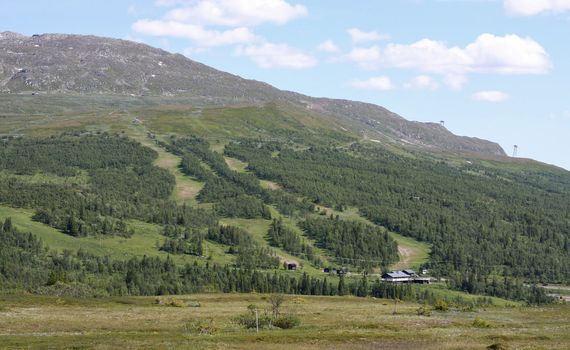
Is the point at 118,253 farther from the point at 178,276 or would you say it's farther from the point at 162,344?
the point at 162,344

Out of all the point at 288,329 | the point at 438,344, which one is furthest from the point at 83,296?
the point at 438,344

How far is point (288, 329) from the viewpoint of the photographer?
3499 inches

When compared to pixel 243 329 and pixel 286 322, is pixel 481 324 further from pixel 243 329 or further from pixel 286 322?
pixel 243 329

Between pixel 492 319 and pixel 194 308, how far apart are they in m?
46.7

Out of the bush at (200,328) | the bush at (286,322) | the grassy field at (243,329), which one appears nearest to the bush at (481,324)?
the grassy field at (243,329)

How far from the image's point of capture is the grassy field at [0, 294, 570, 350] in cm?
7244

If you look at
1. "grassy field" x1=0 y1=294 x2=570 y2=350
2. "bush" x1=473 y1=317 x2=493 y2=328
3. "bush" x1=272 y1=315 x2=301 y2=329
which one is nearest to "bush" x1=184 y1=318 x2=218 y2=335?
"grassy field" x1=0 y1=294 x2=570 y2=350

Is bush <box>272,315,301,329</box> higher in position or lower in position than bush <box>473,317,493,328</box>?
lower

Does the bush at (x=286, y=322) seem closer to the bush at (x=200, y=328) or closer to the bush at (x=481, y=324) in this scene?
the bush at (x=200, y=328)

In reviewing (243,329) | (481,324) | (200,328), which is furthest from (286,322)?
(481,324)

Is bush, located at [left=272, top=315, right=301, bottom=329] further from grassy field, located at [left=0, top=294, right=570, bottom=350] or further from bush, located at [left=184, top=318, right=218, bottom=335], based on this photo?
bush, located at [left=184, top=318, right=218, bottom=335]

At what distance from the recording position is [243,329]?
8756 cm

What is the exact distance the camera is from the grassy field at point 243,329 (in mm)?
72438

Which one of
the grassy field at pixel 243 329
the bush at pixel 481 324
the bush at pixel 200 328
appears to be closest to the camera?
the grassy field at pixel 243 329
